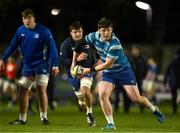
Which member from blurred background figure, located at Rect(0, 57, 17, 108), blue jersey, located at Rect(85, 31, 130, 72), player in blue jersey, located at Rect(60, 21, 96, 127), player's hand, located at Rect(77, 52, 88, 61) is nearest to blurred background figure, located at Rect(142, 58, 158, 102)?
blurred background figure, located at Rect(0, 57, 17, 108)

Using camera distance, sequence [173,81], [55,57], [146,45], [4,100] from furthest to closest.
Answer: [146,45] → [4,100] → [173,81] → [55,57]

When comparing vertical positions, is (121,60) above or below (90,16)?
below

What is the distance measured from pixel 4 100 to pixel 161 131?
75.7 feet

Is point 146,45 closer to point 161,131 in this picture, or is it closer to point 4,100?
point 4,100

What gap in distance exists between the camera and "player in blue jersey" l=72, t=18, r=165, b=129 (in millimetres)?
17562

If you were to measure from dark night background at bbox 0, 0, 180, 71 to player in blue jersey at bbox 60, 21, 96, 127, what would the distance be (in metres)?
25.9

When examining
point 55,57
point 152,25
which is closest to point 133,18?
point 152,25

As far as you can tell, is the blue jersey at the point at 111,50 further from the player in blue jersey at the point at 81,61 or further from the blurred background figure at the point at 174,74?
the blurred background figure at the point at 174,74

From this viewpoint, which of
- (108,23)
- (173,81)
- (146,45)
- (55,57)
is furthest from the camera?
(146,45)

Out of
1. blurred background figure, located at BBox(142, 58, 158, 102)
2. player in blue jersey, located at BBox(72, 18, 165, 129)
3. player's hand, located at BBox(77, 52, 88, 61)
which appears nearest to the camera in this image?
player in blue jersey, located at BBox(72, 18, 165, 129)

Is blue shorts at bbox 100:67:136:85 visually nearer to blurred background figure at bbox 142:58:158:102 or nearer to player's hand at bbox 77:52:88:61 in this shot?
player's hand at bbox 77:52:88:61

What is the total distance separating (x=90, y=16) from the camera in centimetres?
4919

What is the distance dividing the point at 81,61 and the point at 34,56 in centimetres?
110

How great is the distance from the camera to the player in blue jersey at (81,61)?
19562mm
